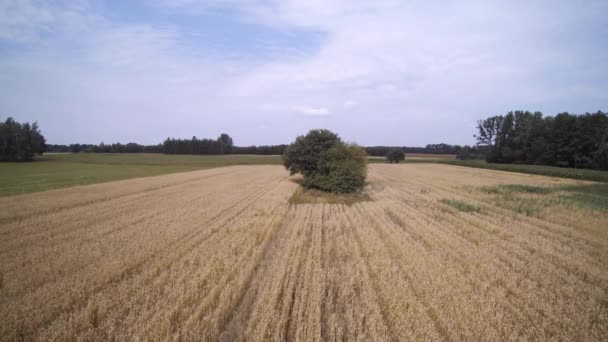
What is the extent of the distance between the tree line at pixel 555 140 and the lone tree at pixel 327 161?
45.6m

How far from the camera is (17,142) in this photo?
62094mm

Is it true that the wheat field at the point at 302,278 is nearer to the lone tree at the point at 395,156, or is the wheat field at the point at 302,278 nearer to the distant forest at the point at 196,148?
the lone tree at the point at 395,156

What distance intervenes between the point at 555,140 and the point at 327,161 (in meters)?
53.5

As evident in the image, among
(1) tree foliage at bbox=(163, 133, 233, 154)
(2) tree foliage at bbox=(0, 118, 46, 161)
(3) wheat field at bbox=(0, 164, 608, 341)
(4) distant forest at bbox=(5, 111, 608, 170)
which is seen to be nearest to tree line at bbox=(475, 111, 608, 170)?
(4) distant forest at bbox=(5, 111, 608, 170)

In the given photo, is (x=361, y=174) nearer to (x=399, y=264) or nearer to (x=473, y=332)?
(x=399, y=264)

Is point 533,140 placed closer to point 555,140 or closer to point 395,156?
point 555,140

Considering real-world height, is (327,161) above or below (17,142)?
below

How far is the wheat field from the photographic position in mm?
4711

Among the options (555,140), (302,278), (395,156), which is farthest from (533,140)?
(302,278)

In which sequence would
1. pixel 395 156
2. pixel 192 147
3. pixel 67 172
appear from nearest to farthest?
pixel 67 172 → pixel 395 156 → pixel 192 147

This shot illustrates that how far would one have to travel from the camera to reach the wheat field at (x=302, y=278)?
15.5 feet

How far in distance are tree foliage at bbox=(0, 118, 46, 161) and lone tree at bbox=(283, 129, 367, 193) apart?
7071cm

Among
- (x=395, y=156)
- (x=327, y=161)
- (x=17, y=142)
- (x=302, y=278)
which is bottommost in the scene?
(x=302, y=278)

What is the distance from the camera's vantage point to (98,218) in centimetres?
1280
